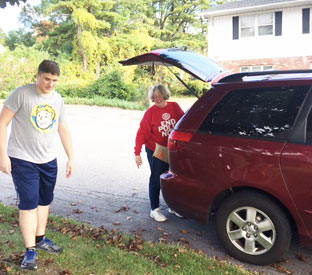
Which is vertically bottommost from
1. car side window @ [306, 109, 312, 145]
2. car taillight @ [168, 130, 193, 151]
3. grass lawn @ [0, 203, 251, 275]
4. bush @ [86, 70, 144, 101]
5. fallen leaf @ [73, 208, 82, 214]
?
fallen leaf @ [73, 208, 82, 214]

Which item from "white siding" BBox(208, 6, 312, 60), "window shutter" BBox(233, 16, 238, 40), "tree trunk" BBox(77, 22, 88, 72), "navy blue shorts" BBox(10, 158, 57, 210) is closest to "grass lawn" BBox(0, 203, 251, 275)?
"navy blue shorts" BBox(10, 158, 57, 210)

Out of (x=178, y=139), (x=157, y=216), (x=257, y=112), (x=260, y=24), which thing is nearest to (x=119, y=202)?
(x=157, y=216)

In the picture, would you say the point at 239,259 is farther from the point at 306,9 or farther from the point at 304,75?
the point at 306,9

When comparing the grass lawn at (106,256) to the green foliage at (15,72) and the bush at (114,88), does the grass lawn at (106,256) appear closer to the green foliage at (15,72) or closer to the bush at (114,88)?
the bush at (114,88)

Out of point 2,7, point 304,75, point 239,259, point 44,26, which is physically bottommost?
point 239,259

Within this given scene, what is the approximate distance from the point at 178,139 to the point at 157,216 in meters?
1.36

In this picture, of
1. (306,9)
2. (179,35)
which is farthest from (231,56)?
(179,35)

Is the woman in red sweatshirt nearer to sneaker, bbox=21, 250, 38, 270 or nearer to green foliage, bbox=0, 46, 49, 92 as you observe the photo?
sneaker, bbox=21, 250, 38, 270

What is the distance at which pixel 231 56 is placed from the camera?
830 inches

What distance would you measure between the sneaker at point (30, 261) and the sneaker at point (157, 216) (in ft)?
5.83

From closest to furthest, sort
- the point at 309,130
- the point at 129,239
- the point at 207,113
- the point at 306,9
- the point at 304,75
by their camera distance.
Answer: the point at 309,130
the point at 304,75
the point at 207,113
the point at 129,239
the point at 306,9

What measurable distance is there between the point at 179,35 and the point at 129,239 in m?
31.6

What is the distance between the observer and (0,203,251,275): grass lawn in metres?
3.12

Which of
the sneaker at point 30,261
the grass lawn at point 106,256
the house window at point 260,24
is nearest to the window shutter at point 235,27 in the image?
the house window at point 260,24
